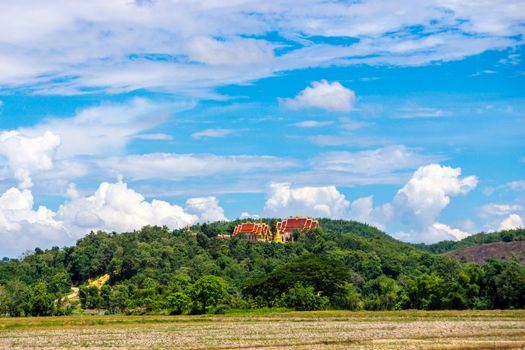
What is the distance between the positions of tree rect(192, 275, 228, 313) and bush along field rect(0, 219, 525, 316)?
14cm

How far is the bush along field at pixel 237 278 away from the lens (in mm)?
93188

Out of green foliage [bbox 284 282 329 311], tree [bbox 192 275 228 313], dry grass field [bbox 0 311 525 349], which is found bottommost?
dry grass field [bbox 0 311 525 349]

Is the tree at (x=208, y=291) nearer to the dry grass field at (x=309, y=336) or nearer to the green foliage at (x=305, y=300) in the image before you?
the green foliage at (x=305, y=300)

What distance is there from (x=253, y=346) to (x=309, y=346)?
3883 mm

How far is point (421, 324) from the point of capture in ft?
196

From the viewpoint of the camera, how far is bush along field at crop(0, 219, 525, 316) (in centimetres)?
9319

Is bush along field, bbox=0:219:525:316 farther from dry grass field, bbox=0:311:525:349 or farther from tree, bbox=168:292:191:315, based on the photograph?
dry grass field, bbox=0:311:525:349

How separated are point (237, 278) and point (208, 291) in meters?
53.5

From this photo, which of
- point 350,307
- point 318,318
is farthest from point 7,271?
point 318,318

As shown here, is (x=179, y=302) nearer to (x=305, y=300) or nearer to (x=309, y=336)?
(x=305, y=300)

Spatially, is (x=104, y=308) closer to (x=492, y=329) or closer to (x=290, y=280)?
(x=290, y=280)

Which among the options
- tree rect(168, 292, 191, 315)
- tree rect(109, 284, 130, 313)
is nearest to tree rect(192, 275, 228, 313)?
tree rect(168, 292, 191, 315)

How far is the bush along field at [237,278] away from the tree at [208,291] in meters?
0.14

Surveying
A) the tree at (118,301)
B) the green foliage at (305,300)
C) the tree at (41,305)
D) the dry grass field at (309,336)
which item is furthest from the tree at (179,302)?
the dry grass field at (309,336)
